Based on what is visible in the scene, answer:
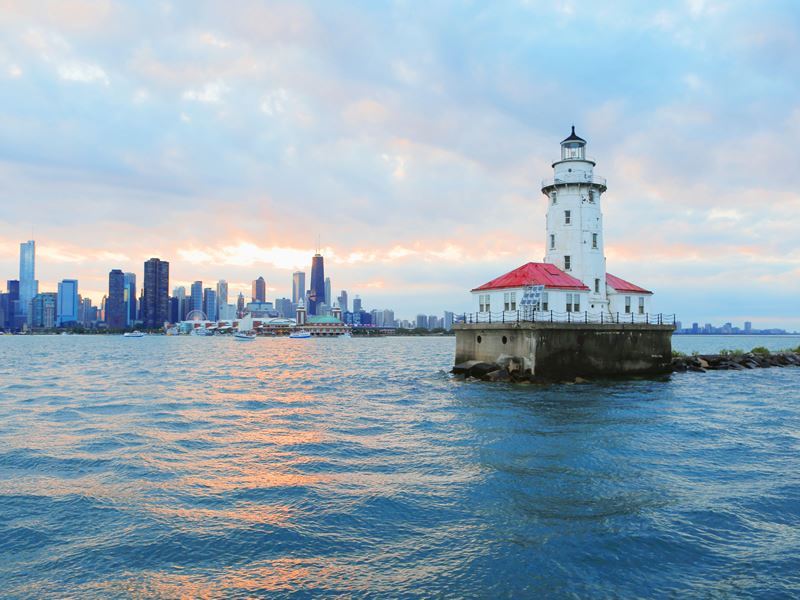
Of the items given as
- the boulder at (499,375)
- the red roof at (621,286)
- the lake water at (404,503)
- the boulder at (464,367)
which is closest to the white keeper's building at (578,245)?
the red roof at (621,286)

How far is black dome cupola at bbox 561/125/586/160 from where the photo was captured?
49.6 m

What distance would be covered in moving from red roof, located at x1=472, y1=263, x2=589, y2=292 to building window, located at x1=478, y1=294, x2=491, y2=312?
0.69 metres

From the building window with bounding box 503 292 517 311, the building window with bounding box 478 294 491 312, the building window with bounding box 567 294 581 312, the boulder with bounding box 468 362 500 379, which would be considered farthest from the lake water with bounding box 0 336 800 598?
the building window with bounding box 478 294 491 312

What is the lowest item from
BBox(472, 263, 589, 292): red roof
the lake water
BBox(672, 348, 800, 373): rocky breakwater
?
the lake water

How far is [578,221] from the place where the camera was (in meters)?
48.9

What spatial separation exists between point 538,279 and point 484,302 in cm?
533

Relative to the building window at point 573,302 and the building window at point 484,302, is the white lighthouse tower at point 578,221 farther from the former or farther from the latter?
the building window at point 484,302

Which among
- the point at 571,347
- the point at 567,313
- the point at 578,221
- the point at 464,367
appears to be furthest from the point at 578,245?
the point at 464,367

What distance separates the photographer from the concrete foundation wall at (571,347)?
39438 mm

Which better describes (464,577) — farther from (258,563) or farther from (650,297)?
(650,297)

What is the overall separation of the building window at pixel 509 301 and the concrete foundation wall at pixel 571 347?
10.0 feet

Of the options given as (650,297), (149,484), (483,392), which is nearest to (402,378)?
(483,392)

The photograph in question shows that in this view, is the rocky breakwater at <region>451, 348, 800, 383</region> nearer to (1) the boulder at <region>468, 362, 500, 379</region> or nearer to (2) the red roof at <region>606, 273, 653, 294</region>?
(1) the boulder at <region>468, 362, 500, 379</region>

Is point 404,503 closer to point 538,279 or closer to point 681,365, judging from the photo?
point 538,279
